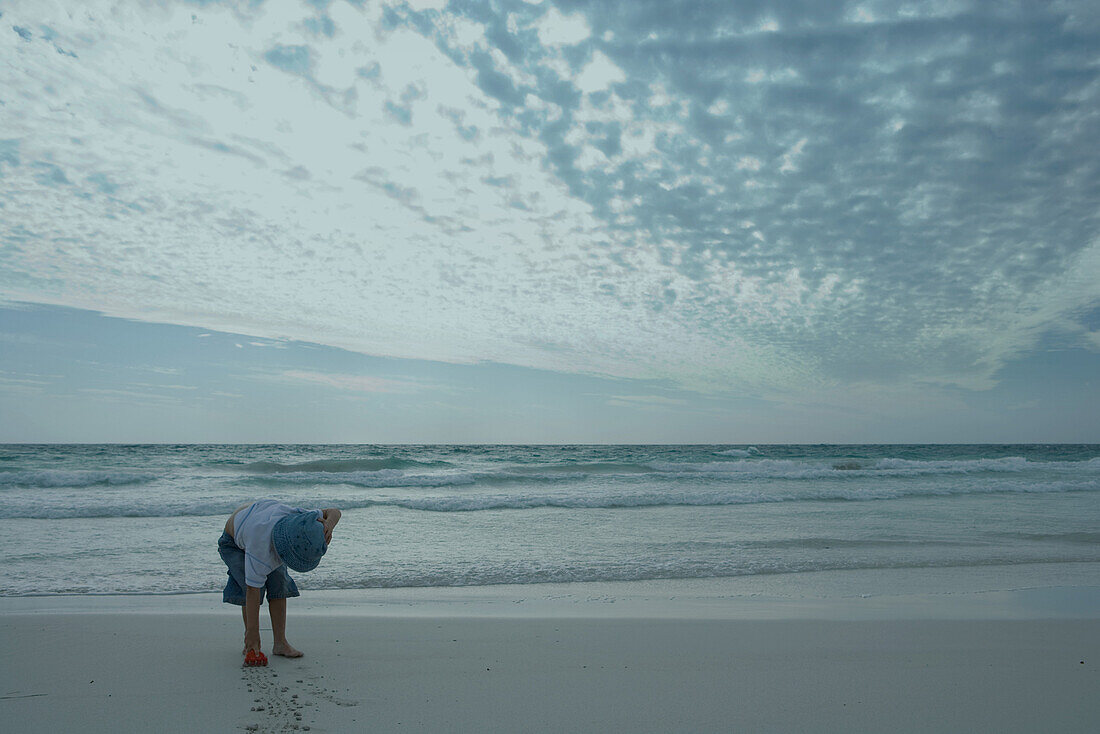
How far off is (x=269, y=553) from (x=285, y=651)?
919mm

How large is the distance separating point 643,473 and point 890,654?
75.6 ft

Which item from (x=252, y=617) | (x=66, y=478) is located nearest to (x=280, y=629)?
(x=252, y=617)

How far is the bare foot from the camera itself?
4.52m

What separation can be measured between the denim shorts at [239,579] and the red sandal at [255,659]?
0.35m

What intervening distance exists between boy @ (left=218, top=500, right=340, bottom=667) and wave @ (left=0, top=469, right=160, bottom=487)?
19.7 metres

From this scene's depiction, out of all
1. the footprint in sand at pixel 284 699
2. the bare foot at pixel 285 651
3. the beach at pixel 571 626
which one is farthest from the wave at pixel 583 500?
the footprint in sand at pixel 284 699

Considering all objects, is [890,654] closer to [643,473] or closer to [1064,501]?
[1064,501]

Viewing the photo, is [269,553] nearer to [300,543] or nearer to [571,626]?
[300,543]

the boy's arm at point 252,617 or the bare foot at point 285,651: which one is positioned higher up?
the boy's arm at point 252,617

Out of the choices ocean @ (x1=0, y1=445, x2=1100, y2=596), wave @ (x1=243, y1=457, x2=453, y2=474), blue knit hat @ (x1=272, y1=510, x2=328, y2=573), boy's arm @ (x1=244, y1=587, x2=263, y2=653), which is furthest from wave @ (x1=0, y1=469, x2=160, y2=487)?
blue knit hat @ (x1=272, y1=510, x2=328, y2=573)

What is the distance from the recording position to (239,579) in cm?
435

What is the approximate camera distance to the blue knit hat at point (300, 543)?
4020mm

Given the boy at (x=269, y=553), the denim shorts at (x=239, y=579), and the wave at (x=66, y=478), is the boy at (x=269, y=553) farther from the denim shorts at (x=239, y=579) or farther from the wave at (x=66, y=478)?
the wave at (x=66, y=478)

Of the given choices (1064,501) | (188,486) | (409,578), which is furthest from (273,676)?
(1064,501)
